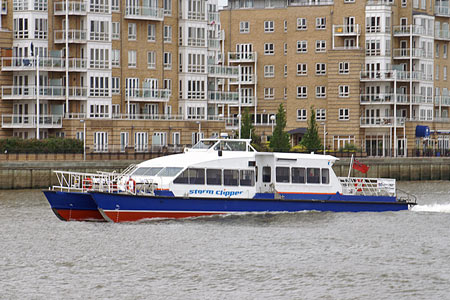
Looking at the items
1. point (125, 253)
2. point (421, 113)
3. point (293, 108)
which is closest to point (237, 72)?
point (293, 108)

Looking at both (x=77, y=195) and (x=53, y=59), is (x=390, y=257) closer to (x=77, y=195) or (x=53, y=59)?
(x=77, y=195)

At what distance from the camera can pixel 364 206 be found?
50.4m

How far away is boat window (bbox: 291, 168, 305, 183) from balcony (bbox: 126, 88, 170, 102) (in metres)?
44.8

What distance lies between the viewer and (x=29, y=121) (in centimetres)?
8856

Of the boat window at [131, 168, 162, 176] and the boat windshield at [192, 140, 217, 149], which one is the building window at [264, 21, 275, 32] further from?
the boat window at [131, 168, 162, 176]

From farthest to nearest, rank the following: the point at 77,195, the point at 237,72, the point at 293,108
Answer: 1. the point at 293,108
2. the point at 237,72
3. the point at 77,195

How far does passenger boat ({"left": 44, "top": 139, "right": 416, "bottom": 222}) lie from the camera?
4647 centimetres

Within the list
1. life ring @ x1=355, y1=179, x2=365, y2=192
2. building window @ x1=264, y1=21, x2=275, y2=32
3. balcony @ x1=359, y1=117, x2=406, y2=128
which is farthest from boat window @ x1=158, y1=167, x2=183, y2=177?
building window @ x1=264, y1=21, x2=275, y2=32

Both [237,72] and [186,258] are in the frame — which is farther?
[237,72]

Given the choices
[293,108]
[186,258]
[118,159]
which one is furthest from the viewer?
[293,108]

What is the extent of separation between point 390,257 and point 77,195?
14.4m

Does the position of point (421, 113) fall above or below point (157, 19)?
below

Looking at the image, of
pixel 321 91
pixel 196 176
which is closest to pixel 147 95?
pixel 321 91

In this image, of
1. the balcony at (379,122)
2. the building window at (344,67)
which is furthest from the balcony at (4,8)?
the balcony at (379,122)
